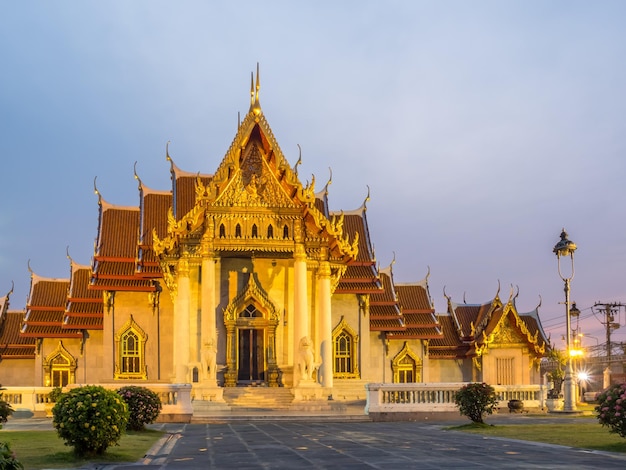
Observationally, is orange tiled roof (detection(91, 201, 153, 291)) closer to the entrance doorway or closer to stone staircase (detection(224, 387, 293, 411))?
the entrance doorway

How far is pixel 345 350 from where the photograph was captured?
4059 centimetres

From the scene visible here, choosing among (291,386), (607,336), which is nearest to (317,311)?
(291,386)

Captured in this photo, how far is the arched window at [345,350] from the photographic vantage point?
40.1 meters

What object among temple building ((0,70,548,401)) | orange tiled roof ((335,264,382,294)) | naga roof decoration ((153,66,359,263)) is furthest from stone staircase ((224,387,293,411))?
orange tiled roof ((335,264,382,294))

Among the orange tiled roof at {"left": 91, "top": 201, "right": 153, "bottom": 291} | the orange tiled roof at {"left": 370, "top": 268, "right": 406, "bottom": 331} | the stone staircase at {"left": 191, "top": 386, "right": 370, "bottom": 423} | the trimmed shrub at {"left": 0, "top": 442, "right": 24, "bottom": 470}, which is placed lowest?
the stone staircase at {"left": 191, "top": 386, "right": 370, "bottom": 423}

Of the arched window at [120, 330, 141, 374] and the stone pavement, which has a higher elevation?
the arched window at [120, 330, 141, 374]

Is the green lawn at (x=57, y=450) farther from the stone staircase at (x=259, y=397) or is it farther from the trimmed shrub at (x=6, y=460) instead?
the stone staircase at (x=259, y=397)

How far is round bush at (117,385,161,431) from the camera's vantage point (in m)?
21.1

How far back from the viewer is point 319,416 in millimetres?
29297

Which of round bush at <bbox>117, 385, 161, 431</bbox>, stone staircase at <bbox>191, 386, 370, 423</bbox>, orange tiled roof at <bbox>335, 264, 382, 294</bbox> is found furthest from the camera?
orange tiled roof at <bbox>335, 264, 382, 294</bbox>

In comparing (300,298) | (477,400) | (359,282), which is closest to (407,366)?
(359,282)

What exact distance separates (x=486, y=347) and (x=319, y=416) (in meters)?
18.3

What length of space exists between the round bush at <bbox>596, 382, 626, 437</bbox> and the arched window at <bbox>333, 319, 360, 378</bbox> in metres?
24.4

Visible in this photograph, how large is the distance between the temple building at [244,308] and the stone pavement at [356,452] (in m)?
12.1
